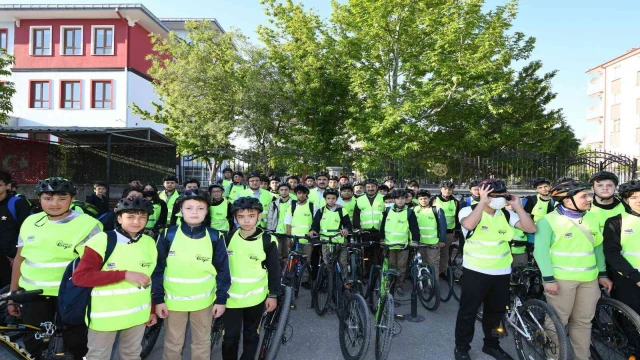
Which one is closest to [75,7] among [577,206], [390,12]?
[390,12]

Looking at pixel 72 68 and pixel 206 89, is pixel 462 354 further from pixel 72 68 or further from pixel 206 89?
pixel 72 68

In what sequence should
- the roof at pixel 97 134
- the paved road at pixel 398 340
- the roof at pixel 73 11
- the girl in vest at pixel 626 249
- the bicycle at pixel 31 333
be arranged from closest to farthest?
the bicycle at pixel 31 333 < the girl in vest at pixel 626 249 < the paved road at pixel 398 340 < the roof at pixel 97 134 < the roof at pixel 73 11

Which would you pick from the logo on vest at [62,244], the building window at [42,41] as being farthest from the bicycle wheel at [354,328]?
the building window at [42,41]

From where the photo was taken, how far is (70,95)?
2495 cm

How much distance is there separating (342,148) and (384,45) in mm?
4991

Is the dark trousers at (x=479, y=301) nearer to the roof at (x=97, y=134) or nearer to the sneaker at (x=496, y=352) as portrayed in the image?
the sneaker at (x=496, y=352)

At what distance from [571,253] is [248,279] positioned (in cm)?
327

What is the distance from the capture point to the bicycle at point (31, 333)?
11.1 ft

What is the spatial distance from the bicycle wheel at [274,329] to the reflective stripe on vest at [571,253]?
2835mm

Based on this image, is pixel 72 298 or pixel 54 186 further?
pixel 54 186

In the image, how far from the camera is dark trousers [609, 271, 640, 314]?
3945 millimetres

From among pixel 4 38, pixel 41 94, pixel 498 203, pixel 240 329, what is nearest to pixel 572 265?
pixel 498 203

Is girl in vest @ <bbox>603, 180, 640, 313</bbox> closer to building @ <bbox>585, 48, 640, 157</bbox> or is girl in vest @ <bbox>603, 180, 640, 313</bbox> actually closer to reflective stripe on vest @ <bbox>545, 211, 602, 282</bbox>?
reflective stripe on vest @ <bbox>545, 211, 602, 282</bbox>

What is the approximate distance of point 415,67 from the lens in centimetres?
1648
